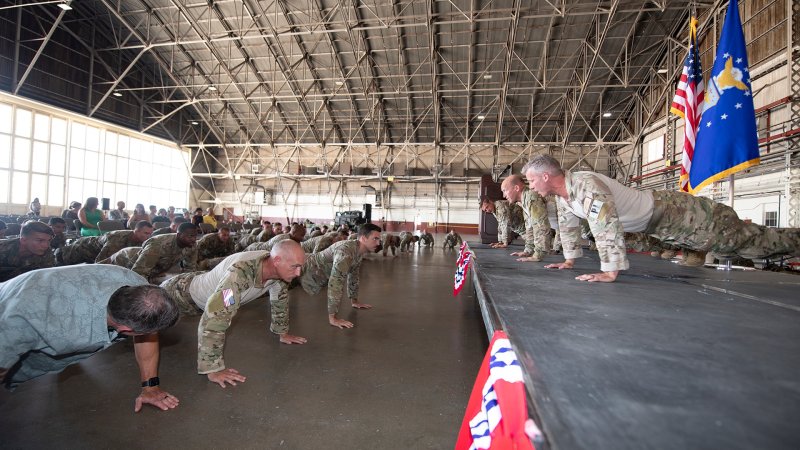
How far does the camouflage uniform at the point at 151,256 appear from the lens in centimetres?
382

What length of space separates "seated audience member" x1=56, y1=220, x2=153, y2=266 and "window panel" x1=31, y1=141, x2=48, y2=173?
12447 mm

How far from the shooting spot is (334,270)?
3664 millimetres

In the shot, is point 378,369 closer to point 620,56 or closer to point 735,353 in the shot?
point 735,353

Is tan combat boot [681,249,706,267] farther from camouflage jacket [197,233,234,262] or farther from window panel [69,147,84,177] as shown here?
window panel [69,147,84,177]

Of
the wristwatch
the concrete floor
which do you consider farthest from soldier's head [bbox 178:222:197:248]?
the wristwatch

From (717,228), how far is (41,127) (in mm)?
19542

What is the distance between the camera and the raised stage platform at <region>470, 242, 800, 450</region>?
1.73 feet

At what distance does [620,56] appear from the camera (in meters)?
14.2

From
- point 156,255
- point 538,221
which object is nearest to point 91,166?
point 156,255

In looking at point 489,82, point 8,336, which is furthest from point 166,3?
point 8,336

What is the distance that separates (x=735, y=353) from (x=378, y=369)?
2.06 metres

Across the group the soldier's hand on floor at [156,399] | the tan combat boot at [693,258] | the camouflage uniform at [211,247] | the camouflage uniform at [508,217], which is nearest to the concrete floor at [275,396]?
the soldier's hand on floor at [156,399]

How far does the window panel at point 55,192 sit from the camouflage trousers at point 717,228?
1882cm

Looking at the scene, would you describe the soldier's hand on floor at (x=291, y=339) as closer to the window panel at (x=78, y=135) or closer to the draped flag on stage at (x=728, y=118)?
the draped flag on stage at (x=728, y=118)
